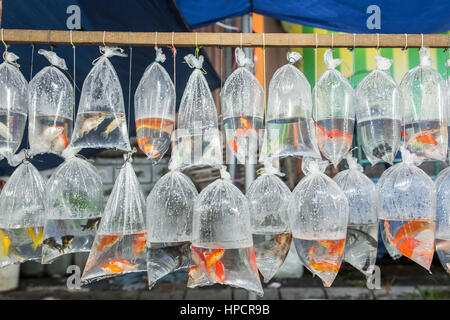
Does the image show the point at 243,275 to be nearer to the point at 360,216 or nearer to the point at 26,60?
the point at 360,216

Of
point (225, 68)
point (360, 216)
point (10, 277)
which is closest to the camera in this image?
point (360, 216)

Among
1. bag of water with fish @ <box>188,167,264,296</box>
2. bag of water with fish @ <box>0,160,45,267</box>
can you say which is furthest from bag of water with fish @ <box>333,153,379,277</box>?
bag of water with fish @ <box>0,160,45,267</box>

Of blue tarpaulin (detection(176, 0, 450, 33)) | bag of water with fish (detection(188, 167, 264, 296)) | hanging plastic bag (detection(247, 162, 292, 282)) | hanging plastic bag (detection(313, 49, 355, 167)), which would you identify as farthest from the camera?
blue tarpaulin (detection(176, 0, 450, 33))

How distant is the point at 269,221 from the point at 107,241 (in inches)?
31.2

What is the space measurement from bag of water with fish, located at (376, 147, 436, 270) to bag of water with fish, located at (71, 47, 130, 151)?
4.08 feet

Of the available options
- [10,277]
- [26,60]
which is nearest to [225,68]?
[26,60]

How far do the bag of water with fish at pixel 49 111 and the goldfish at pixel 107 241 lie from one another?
47cm

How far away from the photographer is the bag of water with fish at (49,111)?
1540mm

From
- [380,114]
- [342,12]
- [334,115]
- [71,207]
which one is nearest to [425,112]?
[380,114]

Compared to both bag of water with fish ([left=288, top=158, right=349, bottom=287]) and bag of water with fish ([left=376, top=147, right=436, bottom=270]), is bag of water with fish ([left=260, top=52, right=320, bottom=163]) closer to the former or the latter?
bag of water with fish ([left=288, top=158, right=349, bottom=287])

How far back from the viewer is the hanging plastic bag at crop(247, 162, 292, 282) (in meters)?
1.69

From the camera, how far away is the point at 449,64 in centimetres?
163

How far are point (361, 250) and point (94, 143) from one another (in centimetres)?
135

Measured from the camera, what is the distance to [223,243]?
1.47 m
